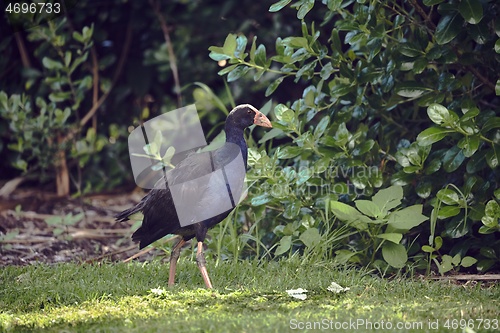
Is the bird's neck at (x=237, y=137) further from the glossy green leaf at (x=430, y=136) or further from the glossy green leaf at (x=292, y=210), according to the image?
the glossy green leaf at (x=430, y=136)

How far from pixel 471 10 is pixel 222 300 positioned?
2166 millimetres

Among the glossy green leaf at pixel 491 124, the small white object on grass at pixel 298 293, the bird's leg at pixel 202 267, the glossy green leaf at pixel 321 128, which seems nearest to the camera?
the small white object on grass at pixel 298 293

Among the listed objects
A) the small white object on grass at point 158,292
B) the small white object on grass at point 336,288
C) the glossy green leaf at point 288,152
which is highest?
the glossy green leaf at point 288,152

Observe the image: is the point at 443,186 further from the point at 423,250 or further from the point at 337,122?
the point at 337,122

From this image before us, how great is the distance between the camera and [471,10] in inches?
173

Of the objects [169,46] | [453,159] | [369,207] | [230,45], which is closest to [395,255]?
[369,207]

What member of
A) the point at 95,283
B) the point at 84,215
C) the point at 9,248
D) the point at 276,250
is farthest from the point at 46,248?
the point at 276,250

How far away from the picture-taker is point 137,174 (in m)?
7.32

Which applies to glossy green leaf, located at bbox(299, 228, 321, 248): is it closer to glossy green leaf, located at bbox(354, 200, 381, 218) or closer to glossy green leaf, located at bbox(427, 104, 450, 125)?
glossy green leaf, located at bbox(354, 200, 381, 218)

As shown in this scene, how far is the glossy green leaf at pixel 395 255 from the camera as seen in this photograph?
4.66 metres

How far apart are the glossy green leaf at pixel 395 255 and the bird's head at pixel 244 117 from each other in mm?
1061

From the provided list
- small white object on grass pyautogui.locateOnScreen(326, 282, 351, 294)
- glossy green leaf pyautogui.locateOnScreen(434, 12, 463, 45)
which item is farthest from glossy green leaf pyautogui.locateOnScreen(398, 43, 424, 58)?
small white object on grass pyautogui.locateOnScreen(326, 282, 351, 294)

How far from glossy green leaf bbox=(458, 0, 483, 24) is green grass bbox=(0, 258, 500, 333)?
59.9 inches

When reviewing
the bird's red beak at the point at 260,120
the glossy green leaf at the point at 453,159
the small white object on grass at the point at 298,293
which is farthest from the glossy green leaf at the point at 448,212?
the bird's red beak at the point at 260,120
